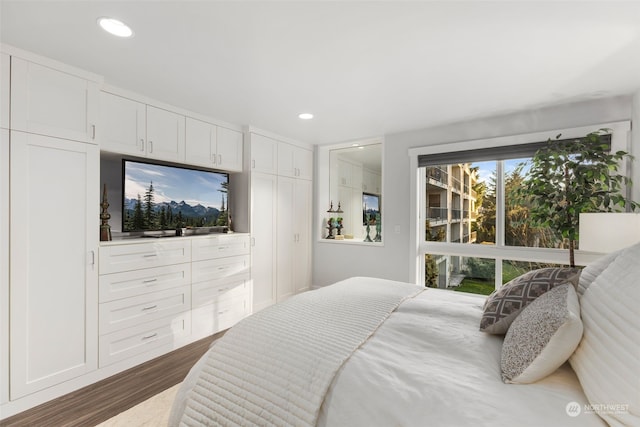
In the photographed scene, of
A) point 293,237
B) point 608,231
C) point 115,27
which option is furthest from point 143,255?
point 608,231

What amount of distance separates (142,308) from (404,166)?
3.44m

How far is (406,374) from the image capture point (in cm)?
113

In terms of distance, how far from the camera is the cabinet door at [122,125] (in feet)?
8.32

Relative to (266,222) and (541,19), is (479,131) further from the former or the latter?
(266,222)

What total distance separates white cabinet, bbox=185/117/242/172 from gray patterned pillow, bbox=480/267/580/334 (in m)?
3.08

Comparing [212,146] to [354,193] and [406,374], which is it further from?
[406,374]

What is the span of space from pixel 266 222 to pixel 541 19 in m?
3.30

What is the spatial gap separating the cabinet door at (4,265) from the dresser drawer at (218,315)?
1387mm

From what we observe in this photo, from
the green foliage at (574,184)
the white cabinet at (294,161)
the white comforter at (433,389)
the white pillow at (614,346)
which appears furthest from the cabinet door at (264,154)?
the white pillow at (614,346)

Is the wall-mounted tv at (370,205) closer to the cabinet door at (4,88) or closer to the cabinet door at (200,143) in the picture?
the cabinet door at (200,143)

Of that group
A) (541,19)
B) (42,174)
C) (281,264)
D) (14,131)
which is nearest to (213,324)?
(281,264)

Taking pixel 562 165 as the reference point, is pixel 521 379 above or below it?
below

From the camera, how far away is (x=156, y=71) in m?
2.33

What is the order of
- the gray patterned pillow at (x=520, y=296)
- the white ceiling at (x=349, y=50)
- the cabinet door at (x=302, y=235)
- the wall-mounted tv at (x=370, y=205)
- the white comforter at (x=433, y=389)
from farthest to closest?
the wall-mounted tv at (x=370, y=205) → the cabinet door at (x=302, y=235) → the white ceiling at (x=349, y=50) → the gray patterned pillow at (x=520, y=296) → the white comforter at (x=433, y=389)
